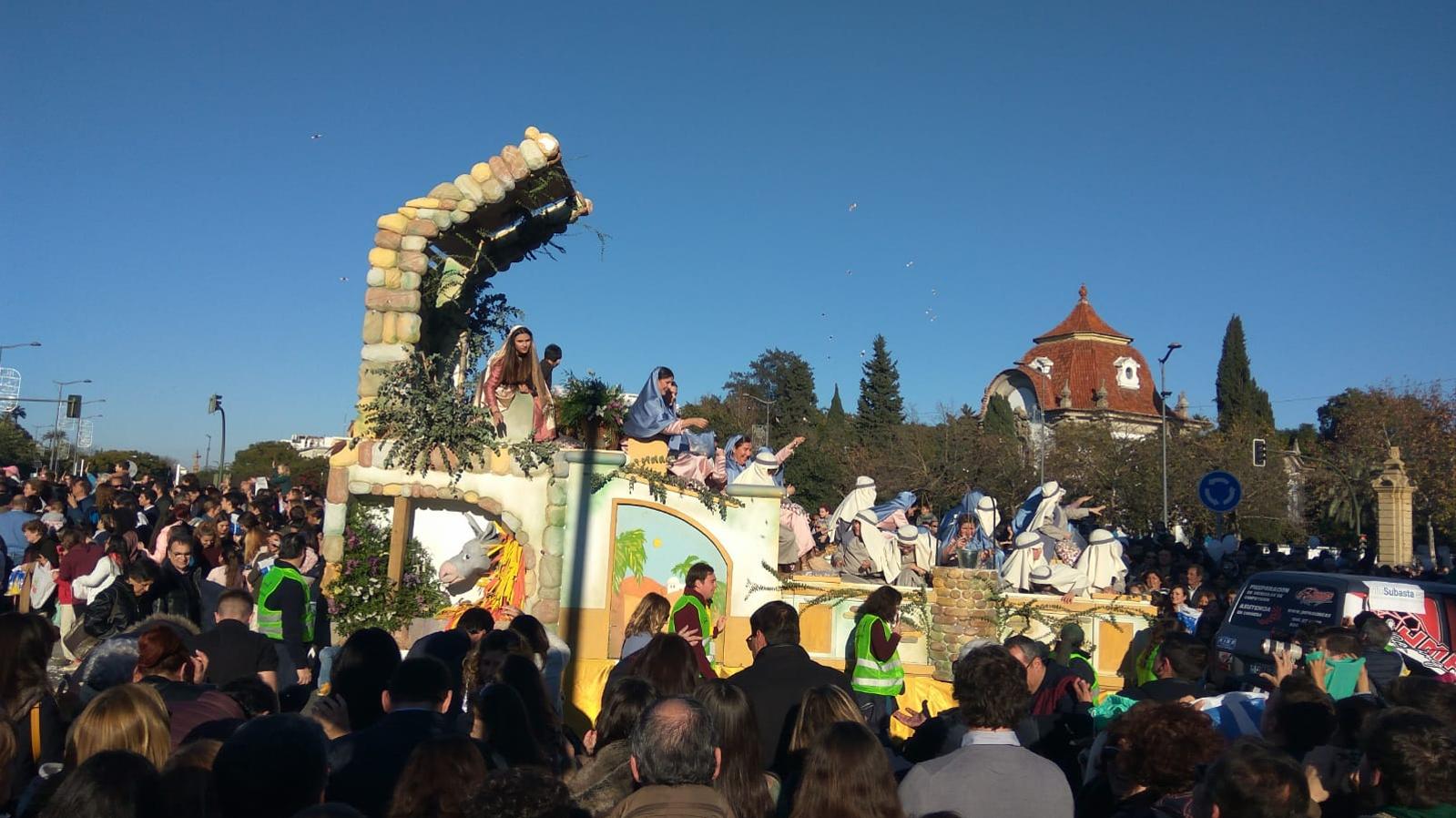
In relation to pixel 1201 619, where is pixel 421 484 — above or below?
above

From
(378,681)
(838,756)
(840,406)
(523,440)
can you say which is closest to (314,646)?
(523,440)

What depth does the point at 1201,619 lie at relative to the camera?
11.2 meters

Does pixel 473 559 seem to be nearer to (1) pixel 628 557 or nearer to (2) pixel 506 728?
(1) pixel 628 557

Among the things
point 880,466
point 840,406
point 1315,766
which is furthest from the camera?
point 840,406

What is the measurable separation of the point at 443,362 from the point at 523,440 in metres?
1.93

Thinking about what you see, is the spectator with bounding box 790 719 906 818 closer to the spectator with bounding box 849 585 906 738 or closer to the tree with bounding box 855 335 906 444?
the spectator with bounding box 849 585 906 738

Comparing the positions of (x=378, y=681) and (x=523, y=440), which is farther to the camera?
(x=523, y=440)

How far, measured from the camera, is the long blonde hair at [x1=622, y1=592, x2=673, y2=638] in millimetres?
6430

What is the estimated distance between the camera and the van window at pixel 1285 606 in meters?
9.16

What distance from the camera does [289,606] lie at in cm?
760

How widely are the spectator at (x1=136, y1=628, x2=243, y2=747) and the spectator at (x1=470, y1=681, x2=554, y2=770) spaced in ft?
3.23

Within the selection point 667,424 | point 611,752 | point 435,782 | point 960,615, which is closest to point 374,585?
point 667,424

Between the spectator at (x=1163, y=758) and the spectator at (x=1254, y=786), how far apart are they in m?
0.48

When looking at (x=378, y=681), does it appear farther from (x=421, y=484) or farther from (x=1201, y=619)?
(x=1201, y=619)
